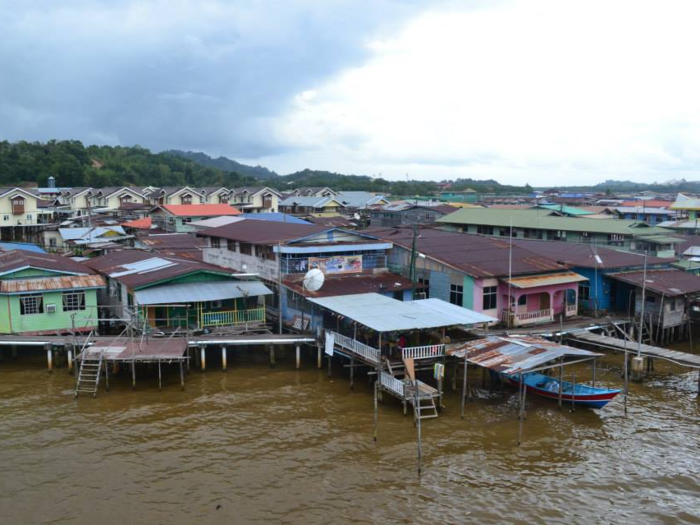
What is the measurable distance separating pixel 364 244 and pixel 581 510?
63.5 ft

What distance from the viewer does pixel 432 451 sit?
20156mm

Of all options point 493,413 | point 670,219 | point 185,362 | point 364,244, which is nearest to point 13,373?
point 185,362

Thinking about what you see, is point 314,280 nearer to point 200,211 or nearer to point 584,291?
point 584,291

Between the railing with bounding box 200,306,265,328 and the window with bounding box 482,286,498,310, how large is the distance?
11.3m

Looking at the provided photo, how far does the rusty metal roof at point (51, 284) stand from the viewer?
28.1m

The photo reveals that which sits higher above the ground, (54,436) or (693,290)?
(693,290)

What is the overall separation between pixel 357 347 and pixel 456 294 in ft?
29.0

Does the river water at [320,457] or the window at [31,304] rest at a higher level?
the window at [31,304]

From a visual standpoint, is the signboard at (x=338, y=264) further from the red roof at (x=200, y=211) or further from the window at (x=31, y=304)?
the red roof at (x=200, y=211)

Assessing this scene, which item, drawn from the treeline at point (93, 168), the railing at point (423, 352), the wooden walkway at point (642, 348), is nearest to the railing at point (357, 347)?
the railing at point (423, 352)

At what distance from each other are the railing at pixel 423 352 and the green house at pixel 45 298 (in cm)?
1496

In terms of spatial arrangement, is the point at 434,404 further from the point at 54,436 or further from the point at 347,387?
the point at 54,436

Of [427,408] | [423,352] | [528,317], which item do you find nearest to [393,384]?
[427,408]

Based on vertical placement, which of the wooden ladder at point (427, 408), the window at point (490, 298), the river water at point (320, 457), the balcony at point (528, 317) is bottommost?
the river water at point (320, 457)
